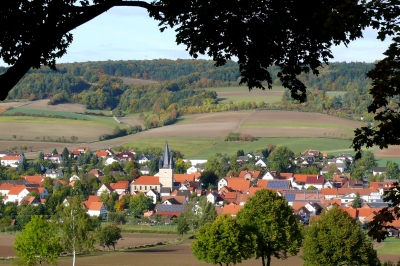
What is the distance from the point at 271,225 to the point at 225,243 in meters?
1.87

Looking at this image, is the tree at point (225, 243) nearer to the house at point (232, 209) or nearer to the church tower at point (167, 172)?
the house at point (232, 209)

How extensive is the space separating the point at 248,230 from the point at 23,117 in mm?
101203

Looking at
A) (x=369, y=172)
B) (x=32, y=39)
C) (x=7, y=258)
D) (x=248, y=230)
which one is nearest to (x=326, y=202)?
(x=369, y=172)

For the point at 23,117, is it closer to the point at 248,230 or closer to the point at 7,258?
the point at 7,258

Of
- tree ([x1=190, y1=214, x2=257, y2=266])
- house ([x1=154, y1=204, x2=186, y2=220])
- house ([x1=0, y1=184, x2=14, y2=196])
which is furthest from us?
house ([x1=0, y1=184, x2=14, y2=196])

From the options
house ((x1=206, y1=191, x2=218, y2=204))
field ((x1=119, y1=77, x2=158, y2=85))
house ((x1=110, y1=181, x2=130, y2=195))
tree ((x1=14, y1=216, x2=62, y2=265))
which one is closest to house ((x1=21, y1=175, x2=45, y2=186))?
house ((x1=110, y1=181, x2=130, y2=195))

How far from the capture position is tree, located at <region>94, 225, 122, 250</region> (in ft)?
168

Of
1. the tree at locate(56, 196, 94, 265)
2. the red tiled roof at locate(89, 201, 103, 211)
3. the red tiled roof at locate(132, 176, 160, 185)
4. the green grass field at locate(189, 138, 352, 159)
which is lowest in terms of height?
the red tiled roof at locate(132, 176, 160, 185)

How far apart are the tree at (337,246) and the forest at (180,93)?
105364 millimetres

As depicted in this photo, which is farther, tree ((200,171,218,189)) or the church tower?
tree ((200,171,218,189))

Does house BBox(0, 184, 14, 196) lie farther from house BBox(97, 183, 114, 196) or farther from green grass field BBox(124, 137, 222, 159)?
green grass field BBox(124, 137, 222, 159)

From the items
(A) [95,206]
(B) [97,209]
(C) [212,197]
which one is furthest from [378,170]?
(B) [97,209]

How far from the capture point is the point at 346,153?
11631cm

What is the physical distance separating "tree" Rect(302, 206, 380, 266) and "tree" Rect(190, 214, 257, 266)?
2475mm
